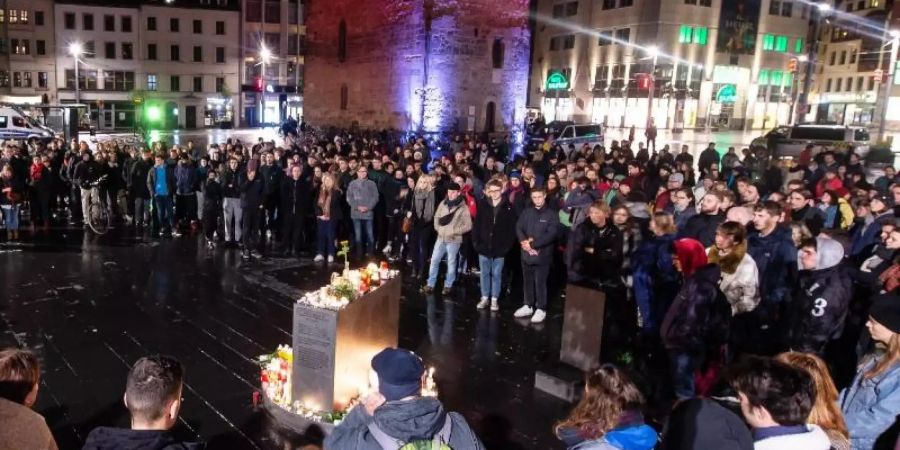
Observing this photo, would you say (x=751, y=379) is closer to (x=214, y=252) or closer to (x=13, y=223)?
(x=214, y=252)

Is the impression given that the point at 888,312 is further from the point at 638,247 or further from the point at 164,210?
the point at 164,210

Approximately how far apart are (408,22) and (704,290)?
32.4 m

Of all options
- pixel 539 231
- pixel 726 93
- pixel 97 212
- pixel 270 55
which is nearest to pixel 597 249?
pixel 539 231

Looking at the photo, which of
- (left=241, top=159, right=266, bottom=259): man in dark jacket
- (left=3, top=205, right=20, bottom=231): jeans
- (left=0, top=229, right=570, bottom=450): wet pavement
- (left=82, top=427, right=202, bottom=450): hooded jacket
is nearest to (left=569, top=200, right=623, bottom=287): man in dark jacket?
(left=0, top=229, right=570, bottom=450): wet pavement

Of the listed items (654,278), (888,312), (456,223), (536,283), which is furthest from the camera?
(456,223)

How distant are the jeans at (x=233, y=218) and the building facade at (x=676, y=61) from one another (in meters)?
44.9

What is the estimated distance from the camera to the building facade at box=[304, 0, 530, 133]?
3525cm

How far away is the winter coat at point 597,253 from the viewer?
8.21 meters

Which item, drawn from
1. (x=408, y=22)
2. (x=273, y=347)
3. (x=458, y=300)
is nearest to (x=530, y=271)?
(x=458, y=300)

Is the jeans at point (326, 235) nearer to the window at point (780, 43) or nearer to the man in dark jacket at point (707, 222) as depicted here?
A: the man in dark jacket at point (707, 222)

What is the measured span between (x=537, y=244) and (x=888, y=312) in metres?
5.11

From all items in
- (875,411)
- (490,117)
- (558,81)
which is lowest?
(875,411)

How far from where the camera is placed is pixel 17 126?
3431 centimetres

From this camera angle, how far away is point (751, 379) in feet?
10.8
